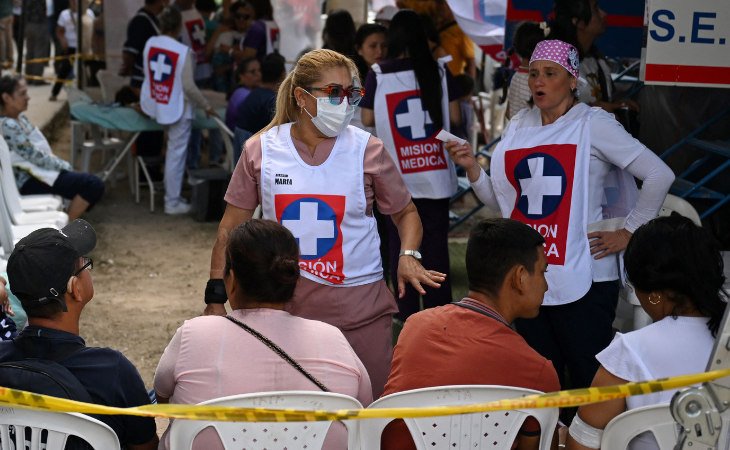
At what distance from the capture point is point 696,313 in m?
2.13

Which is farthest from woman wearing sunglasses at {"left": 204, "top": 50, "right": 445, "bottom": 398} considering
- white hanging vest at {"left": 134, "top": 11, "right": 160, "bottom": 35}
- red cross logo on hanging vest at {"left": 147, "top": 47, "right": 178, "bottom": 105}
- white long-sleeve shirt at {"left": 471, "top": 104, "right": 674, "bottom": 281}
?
white hanging vest at {"left": 134, "top": 11, "right": 160, "bottom": 35}

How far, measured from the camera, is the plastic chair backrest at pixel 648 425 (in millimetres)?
1950

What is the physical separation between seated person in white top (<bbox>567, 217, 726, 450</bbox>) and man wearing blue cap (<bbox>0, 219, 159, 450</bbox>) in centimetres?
125

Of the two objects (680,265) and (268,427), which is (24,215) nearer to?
(268,427)

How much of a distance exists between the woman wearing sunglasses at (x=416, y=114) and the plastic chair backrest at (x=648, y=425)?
2.57 metres

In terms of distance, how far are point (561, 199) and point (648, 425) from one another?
118 cm

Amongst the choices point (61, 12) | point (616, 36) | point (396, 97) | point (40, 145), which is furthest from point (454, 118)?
point (61, 12)

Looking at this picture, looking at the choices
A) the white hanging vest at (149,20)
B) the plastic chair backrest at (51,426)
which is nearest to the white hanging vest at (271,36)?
the white hanging vest at (149,20)

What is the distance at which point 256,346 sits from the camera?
209cm

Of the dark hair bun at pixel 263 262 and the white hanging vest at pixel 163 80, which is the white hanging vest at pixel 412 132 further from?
the white hanging vest at pixel 163 80

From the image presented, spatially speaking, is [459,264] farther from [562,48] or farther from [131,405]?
[131,405]

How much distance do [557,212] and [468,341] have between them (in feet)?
3.36

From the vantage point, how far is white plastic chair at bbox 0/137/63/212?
17.5 feet

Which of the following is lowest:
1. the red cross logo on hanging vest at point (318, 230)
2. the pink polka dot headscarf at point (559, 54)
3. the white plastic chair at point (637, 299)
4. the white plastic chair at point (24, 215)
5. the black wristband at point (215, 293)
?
the white plastic chair at point (24, 215)
